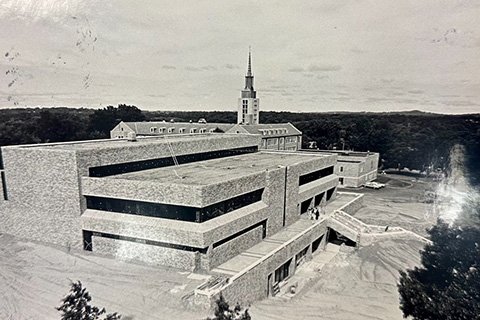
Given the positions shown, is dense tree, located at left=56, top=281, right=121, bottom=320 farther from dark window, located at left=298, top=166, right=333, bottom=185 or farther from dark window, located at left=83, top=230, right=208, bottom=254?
dark window, located at left=298, top=166, right=333, bottom=185

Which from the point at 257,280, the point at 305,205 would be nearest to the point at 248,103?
the point at 305,205

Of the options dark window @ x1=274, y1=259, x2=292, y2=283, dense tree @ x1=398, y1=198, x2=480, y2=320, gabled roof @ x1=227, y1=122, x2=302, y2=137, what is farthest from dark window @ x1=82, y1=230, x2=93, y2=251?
gabled roof @ x1=227, y1=122, x2=302, y2=137

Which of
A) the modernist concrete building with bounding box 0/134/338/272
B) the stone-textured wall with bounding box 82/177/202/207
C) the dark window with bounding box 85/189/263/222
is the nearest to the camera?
the stone-textured wall with bounding box 82/177/202/207

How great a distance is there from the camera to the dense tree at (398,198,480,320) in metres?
15.6

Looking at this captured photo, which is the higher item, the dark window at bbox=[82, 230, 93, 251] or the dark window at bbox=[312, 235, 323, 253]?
the dark window at bbox=[82, 230, 93, 251]

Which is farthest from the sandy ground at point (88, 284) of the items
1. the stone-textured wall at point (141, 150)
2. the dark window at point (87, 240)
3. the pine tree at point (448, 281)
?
the pine tree at point (448, 281)

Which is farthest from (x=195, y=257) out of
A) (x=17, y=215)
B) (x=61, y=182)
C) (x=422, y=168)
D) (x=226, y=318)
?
(x=422, y=168)

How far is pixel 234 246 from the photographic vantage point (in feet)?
90.6

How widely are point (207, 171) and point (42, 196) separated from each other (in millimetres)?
13716

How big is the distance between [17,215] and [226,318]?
24393 millimetres

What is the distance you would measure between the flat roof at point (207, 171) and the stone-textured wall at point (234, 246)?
185 inches

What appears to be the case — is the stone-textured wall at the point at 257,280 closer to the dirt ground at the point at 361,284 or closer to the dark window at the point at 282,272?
the dark window at the point at 282,272

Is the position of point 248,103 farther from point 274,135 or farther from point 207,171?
point 207,171

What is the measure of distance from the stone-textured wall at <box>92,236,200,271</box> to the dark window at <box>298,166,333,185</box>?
1782 centimetres
